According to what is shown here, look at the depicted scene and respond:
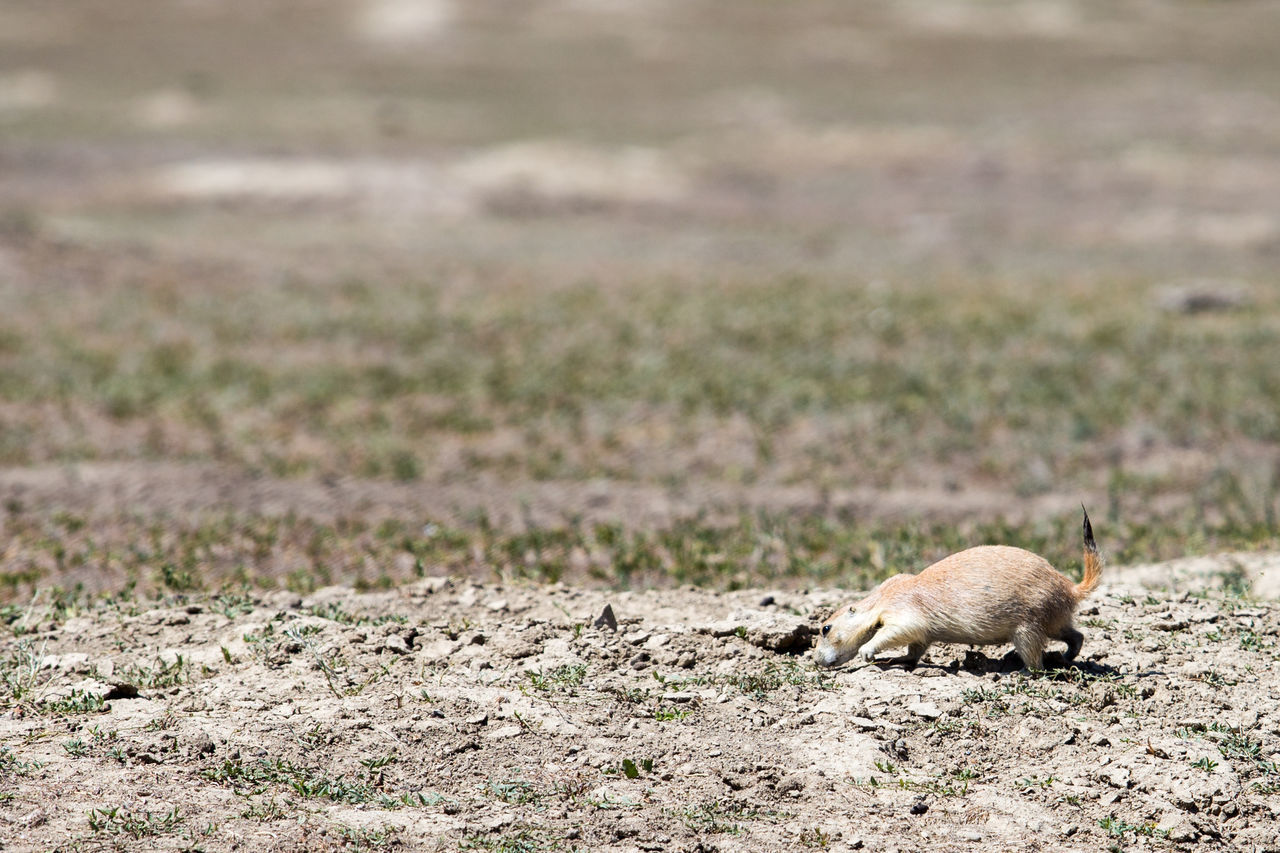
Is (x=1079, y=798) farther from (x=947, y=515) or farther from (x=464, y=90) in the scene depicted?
(x=464, y=90)

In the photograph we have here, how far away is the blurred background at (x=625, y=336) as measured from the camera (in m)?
11.5

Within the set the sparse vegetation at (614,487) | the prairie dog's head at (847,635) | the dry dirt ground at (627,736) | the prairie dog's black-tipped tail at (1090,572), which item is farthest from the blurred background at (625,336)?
the prairie dog's black-tipped tail at (1090,572)

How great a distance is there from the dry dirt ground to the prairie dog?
21 centimetres

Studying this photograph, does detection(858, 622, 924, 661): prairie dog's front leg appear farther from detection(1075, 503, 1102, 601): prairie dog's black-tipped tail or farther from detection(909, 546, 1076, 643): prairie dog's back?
detection(1075, 503, 1102, 601): prairie dog's black-tipped tail

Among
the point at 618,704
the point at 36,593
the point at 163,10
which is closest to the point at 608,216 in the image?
the point at 36,593

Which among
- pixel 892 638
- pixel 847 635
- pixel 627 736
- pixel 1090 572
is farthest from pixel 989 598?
pixel 627 736

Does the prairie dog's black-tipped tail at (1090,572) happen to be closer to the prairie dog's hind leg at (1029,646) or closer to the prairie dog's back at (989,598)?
the prairie dog's back at (989,598)

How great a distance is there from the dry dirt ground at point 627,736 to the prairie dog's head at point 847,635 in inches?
4.6

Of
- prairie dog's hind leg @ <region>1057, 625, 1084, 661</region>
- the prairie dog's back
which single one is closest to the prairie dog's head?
the prairie dog's back

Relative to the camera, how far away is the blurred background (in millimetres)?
11508

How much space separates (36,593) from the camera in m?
9.28

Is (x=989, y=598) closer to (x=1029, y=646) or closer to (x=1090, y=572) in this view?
(x=1029, y=646)

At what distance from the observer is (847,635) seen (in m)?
7.01

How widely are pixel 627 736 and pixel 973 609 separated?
1.87 meters
